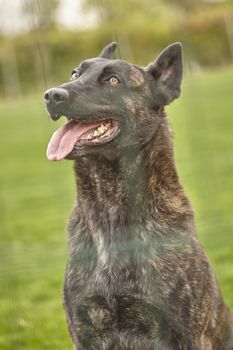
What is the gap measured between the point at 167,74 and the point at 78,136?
69 cm

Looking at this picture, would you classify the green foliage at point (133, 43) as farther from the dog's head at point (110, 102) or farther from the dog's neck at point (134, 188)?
the dog's neck at point (134, 188)

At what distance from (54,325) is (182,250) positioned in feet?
8.14

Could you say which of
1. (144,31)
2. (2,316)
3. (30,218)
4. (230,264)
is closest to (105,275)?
(2,316)

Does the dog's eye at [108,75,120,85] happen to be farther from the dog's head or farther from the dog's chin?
the dog's chin

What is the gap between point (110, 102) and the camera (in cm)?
397

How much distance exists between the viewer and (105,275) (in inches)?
153

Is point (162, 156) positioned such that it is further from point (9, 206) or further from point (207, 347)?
point (9, 206)

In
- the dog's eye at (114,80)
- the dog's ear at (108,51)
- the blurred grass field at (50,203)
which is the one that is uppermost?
the dog's ear at (108,51)

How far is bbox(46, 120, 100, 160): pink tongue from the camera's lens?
12.4ft

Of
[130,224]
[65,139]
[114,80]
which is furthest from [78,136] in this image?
[130,224]

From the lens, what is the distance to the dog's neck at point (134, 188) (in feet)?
13.3

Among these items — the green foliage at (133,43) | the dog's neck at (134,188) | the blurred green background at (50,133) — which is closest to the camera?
the dog's neck at (134,188)

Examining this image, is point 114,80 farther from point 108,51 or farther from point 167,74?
point 108,51

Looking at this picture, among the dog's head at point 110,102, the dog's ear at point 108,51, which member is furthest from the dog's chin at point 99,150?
the dog's ear at point 108,51
